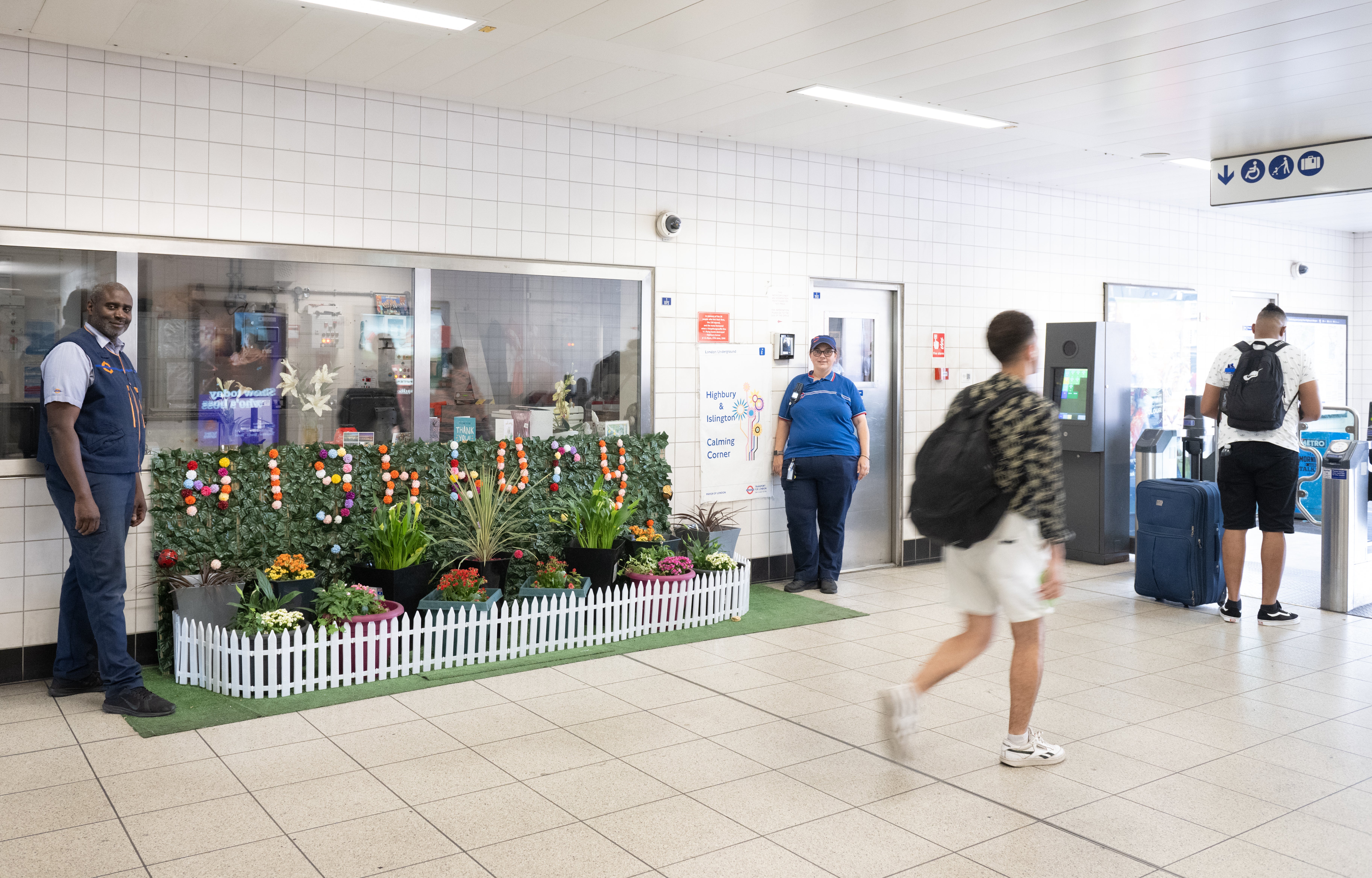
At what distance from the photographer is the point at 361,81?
5418 mm

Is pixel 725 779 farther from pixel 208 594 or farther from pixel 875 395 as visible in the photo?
pixel 875 395

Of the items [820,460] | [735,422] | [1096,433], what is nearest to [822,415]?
[820,460]

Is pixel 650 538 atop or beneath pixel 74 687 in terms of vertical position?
atop

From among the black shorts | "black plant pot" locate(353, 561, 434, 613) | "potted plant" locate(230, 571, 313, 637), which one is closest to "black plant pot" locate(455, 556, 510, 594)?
"black plant pot" locate(353, 561, 434, 613)

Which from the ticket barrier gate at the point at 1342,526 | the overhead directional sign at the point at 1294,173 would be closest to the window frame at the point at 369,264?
the overhead directional sign at the point at 1294,173

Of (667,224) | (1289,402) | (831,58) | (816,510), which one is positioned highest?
(831,58)

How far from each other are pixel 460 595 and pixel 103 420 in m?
1.75

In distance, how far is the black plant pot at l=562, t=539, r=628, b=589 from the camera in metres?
5.73

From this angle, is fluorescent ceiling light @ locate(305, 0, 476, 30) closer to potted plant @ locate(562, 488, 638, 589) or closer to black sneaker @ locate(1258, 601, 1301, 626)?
potted plant @ locate(562, 488, 638, 589)

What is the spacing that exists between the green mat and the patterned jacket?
8.11 feet

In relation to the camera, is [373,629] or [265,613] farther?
[373,629]

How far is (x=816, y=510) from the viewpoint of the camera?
698 cm

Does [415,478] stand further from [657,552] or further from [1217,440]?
[1217,440]

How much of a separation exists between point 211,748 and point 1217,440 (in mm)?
5642
